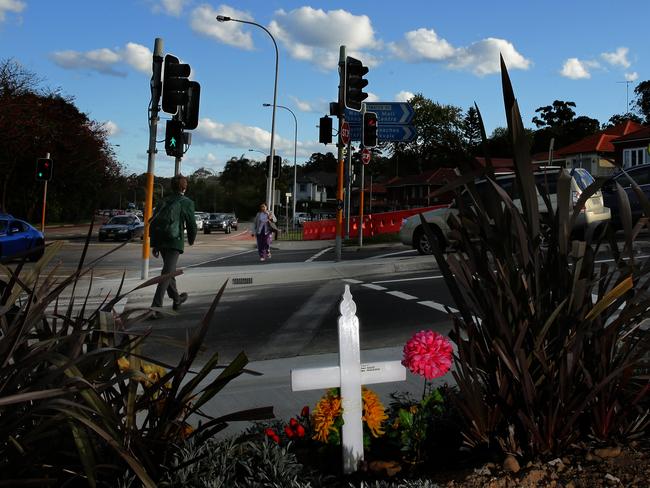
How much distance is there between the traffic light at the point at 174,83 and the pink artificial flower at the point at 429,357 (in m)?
9.80

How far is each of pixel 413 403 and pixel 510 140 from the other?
121cm

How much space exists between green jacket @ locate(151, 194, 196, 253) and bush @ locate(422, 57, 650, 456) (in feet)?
22.5

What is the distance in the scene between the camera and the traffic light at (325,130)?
17.2 meters

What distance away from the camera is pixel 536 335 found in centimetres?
257

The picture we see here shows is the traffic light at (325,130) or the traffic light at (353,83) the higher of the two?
the traffic light at (353,83)

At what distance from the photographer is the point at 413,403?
120 inches

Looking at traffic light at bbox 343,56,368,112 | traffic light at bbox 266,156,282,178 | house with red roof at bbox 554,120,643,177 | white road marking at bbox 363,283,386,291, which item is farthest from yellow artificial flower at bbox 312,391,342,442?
house with red roof at bbox 554,120,643,177

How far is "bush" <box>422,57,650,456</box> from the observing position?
101 inches

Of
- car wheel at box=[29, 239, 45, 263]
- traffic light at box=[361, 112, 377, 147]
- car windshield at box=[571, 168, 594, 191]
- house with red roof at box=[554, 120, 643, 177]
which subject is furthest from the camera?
house with red roof at box=[554, 120, 643, 177]

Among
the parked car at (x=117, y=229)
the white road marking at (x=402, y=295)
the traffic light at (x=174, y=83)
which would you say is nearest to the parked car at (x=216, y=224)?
the parked car at (x=117, y=229)

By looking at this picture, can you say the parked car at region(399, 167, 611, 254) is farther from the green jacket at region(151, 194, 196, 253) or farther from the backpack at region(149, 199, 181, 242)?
the backpack at region(149, 199, 181, 242)

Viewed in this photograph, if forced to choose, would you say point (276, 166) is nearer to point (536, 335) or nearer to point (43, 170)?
point (43, 170)

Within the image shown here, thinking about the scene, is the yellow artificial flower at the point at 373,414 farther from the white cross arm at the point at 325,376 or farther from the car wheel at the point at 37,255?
the car wheel at the point at 37,255

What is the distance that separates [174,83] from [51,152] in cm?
4232
